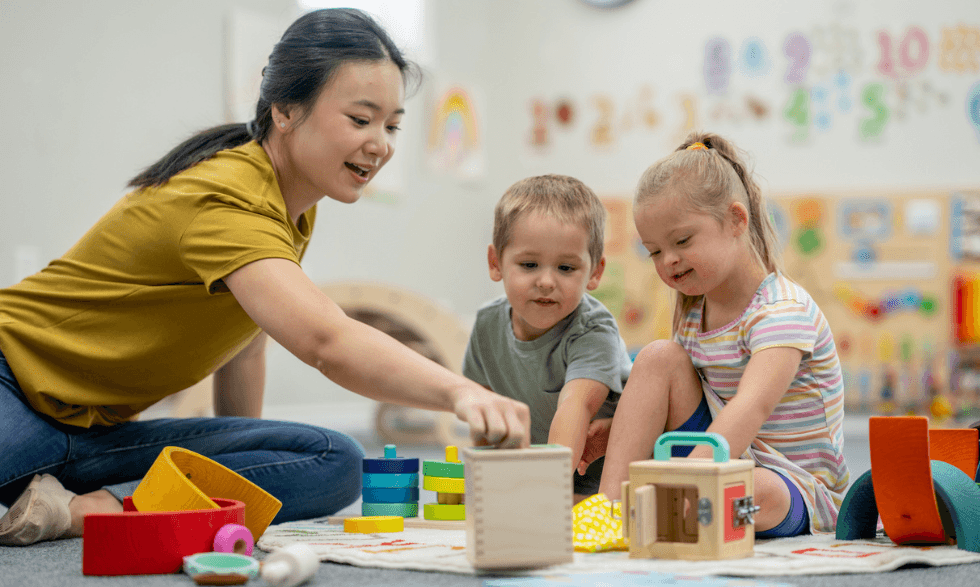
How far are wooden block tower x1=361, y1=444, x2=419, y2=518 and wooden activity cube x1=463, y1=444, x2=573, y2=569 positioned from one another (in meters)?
0.42

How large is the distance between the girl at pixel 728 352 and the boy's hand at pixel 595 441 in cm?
11

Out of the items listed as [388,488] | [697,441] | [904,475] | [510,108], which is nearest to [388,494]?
[388,488]

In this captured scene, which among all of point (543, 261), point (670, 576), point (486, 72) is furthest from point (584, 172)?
point (670, 576)

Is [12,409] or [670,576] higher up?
[12,409]

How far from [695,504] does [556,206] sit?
473mm

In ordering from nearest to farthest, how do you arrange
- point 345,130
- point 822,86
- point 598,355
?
1. point 345,130
2. point 598,355
3. point 822,86

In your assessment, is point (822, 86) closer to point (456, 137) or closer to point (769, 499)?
point (456, 137)

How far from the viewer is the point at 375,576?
78 centimetres

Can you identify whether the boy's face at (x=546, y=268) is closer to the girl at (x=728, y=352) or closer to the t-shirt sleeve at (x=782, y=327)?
the girl at (x=728, y=352)

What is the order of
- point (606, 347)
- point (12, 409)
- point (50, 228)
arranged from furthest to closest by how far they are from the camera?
point (50, 228) < point (606, 347) < point (12, 409)

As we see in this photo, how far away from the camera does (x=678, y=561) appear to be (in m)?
0.81

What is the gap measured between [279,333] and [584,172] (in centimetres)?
293

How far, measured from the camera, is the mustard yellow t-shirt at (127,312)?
1013 millimetres

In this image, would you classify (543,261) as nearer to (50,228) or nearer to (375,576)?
(375,576)
